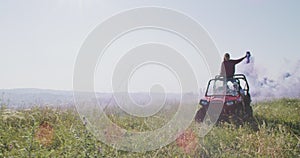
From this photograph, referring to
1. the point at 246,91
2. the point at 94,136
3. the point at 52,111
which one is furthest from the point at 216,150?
the point at 52,111

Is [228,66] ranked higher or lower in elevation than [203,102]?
higher

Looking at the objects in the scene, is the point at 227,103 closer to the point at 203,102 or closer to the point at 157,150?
the point at 203,102

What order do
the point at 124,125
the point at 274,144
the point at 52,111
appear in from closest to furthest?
the point at 274,144 < the point at 124,125 < the point at 52,111

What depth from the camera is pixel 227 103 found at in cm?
873

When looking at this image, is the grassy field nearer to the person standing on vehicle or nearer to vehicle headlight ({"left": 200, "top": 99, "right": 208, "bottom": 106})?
vehicle headlight ({"left": 200, "top": 99, "right": 208, "bottom": 106})

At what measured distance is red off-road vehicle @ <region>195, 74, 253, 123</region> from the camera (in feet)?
28.5

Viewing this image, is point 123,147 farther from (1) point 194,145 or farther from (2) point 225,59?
(2) point 225,59

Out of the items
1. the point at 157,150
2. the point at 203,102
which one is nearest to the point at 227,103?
the point at 203,102

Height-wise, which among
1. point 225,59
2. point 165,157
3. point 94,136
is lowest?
point 165,157

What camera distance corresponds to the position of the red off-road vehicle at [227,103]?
8.68 metres

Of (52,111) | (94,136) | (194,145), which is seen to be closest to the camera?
(94,136)

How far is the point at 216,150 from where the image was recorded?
5.52 metres

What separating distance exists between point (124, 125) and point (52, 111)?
2.21 m

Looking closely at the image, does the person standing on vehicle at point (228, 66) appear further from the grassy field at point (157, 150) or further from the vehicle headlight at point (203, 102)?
the grassy field at point (157, 150)
